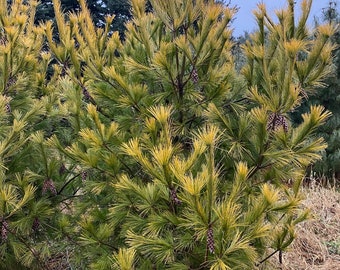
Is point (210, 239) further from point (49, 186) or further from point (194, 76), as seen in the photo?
point (49, 186)

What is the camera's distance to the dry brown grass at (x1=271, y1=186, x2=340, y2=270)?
382cm

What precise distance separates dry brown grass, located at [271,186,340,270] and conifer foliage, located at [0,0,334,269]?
1363mm

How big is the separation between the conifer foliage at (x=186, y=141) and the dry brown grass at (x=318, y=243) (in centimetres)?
136

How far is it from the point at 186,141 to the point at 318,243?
2.29m

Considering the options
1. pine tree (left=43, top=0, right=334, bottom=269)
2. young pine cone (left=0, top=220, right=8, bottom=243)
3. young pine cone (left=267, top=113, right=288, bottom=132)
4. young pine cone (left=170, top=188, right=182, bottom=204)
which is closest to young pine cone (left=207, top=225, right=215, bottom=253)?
pine tree (left=43, top=0, right=334, bottom=269)

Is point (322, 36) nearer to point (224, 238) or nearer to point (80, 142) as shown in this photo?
point (224, 238)

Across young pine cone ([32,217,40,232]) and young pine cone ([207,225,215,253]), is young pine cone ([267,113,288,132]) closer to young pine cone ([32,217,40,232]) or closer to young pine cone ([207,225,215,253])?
young pine cone ([207,225,215,253])

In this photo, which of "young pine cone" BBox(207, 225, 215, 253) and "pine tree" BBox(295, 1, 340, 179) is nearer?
"young pine cone" BBox(207, 225, 215, 253)

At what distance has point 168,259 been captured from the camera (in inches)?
81.9

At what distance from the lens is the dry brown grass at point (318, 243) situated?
3818 millimetres

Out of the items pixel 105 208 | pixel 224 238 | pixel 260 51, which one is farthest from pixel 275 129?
pixel 105 208

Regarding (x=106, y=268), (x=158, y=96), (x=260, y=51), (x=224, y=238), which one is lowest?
(x=106, y=268)

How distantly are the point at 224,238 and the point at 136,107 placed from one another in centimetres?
86

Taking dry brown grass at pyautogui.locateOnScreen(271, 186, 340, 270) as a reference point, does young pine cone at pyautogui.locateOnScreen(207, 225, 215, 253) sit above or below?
above
